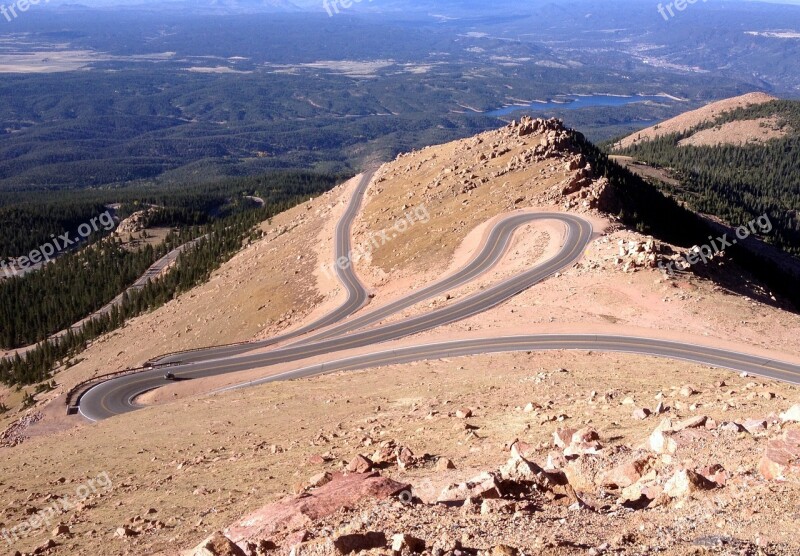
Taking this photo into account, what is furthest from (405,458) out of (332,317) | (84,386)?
(332,317)

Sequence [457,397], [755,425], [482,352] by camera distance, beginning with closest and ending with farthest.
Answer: [755,425]
[457,397]
[482,352]

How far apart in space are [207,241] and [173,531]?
4861 inches

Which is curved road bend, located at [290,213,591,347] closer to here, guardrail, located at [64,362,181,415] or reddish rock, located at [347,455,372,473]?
guardrail, located at [64,362,181,415]

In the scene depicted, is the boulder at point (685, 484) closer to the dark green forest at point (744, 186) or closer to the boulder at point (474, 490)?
A: the boulder at point (474, 490)

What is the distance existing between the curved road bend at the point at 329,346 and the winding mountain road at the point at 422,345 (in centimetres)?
9

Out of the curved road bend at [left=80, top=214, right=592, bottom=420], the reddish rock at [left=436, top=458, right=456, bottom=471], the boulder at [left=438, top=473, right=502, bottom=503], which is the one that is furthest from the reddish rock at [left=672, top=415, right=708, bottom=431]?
the curved road bend at [left=80, top=214, right=592, bottom=420]

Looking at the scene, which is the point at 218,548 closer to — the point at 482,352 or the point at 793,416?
the point at 793,416

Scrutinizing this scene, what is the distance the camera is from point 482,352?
2095 inches

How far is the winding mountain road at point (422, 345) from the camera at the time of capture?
168 ft

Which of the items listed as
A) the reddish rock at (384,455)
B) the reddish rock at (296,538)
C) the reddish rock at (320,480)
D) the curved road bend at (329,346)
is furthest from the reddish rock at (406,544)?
the curved road bend at (329,346)

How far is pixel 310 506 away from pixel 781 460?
14.3 metres

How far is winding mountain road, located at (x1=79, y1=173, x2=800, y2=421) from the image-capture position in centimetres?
5134

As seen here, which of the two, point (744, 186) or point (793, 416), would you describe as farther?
point (744, 186)

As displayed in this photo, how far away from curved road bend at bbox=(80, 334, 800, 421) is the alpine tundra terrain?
0.28 metres
